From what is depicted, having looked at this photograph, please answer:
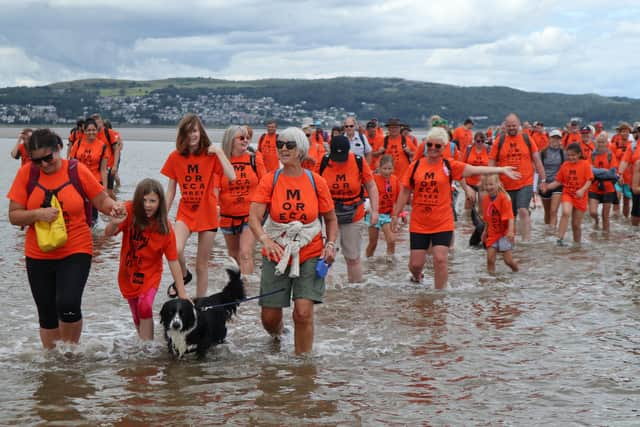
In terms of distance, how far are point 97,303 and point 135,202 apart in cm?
295

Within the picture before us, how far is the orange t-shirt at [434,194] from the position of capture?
931 centimetres

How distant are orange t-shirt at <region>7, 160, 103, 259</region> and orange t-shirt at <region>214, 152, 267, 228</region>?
129 inches

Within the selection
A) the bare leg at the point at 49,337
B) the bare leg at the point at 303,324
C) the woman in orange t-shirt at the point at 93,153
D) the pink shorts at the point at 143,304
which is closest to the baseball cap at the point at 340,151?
the bare leg at the point at 303,324

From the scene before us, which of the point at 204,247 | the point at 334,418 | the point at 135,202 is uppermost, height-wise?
the point at 135,202

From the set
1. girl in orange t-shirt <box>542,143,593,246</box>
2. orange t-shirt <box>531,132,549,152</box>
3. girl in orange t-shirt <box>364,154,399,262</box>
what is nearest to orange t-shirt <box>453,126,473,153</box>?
orange t-shirt <box>531,132,549,152</box>

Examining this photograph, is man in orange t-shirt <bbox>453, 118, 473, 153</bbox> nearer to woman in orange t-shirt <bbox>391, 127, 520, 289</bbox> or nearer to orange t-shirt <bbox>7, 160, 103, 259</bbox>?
woman in orange t-shirt <bbox>391, 127, 520, 289</bbox>

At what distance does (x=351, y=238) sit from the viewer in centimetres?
995

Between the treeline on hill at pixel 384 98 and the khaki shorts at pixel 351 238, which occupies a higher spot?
the treeline on hill at pixel 384 98

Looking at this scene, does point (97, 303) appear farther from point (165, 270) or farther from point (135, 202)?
point (135, 202)

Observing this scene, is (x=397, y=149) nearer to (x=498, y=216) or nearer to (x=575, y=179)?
(x=575, y=179)

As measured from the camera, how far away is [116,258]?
12.3m

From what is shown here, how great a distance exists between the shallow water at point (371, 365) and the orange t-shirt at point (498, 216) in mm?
753

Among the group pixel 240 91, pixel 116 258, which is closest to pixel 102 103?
pixel 240 91

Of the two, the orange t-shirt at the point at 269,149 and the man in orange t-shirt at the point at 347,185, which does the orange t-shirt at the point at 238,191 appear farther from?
the orange t-shirt at the point at 269,149
